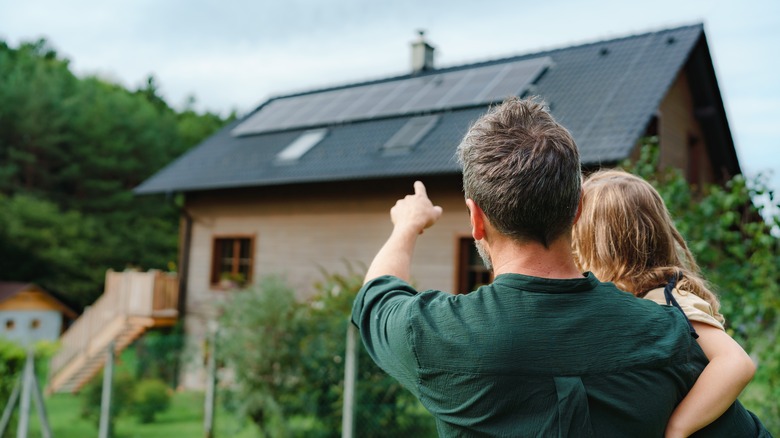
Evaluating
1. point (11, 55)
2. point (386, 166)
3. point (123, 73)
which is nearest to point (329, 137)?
point (386, 166)

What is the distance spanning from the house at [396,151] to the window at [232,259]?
0.11 feet

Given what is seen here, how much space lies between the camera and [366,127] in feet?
49.1

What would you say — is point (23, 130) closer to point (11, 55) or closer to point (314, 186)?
point (11, 55)

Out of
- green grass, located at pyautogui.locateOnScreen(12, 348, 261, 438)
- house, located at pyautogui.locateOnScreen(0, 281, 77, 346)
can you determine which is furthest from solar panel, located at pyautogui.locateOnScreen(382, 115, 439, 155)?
house, located at pyautogui.locateOnScreen(0, 281, 77, 346)

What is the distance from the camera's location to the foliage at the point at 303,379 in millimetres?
7887

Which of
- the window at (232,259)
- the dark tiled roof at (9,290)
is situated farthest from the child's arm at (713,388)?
the dark tiled roof at (9,290)

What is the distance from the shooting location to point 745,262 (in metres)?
6.35

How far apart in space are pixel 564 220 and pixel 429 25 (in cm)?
1757

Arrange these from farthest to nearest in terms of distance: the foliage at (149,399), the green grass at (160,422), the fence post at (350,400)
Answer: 1. the foliage at (149,399)
2. the green grass at (160,422)
3. the fence post at (350,400)

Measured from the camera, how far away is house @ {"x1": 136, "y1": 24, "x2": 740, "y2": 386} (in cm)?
1220

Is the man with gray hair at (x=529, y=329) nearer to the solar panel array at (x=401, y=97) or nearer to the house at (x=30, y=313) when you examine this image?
the solar panel array at (x=401, y=97)

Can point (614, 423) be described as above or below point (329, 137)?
below

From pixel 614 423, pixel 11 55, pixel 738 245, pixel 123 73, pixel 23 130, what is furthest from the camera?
pixel 123 73

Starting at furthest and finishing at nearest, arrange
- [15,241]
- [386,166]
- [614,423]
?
[15,241] → [386,166] → [614,423]
